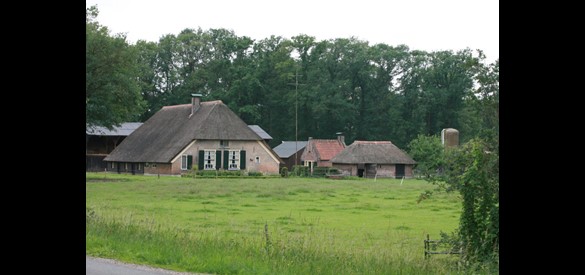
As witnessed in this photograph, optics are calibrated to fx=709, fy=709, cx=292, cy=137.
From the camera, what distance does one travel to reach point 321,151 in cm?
6009

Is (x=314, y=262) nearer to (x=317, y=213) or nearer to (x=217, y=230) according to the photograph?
(x=217, y=230)

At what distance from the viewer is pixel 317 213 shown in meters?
20.6

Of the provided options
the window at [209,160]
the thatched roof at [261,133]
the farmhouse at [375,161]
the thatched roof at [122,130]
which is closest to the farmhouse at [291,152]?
the thatched roof at [261,133]

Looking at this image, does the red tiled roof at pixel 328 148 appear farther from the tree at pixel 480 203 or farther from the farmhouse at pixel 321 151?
the tree at pixel 480 203

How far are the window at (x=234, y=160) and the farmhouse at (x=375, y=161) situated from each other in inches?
390

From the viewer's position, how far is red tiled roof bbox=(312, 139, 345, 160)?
196ft

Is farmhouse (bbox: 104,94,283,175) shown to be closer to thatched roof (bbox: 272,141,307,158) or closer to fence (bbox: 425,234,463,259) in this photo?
thatched roof (bbox: 272,141,307,158)

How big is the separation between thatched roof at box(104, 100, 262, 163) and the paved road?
3643 cm

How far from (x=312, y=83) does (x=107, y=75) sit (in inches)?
1283

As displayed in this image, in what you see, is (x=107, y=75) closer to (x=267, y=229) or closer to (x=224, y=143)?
(x=224, y=143)

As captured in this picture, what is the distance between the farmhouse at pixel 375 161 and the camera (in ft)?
178
